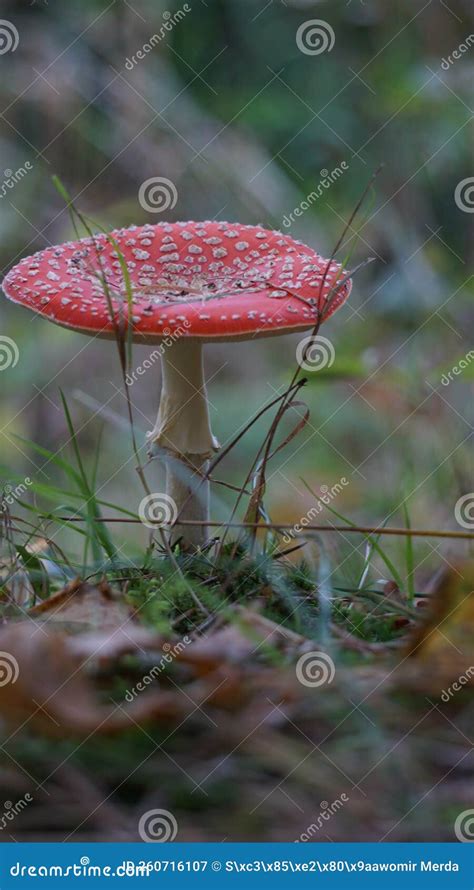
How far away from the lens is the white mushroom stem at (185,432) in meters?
2.45

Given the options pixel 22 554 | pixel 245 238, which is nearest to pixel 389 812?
pixel 22 554

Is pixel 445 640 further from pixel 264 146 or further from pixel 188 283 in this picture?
pixel 264 146

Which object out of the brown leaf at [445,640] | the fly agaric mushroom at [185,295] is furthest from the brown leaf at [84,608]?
the brown leaf at [445,640]

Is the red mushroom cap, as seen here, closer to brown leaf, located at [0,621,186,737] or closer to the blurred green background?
brown leaf, located at [0,621,186,737]

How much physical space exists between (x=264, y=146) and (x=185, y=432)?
14.7ft

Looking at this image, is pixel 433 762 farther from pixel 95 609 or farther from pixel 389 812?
pixel 95 609

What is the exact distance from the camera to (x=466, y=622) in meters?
1.58

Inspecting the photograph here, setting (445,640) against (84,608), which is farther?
(84,608)

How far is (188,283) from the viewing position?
7.92ft

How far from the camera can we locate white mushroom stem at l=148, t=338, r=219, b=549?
8.05ft

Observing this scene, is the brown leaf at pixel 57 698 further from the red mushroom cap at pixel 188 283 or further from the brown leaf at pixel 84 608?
the red mushroom cap at pixel 188 283

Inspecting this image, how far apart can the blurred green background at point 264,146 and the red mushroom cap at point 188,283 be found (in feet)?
9.47

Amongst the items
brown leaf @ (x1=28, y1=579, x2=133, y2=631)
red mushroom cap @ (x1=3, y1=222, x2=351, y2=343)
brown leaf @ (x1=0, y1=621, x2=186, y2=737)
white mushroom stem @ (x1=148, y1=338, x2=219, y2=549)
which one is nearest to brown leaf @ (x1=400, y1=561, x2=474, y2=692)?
brown leaf @ (x1=0, y1=621, x2=186, y2=737)

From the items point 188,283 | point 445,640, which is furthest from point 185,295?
point 445,640
